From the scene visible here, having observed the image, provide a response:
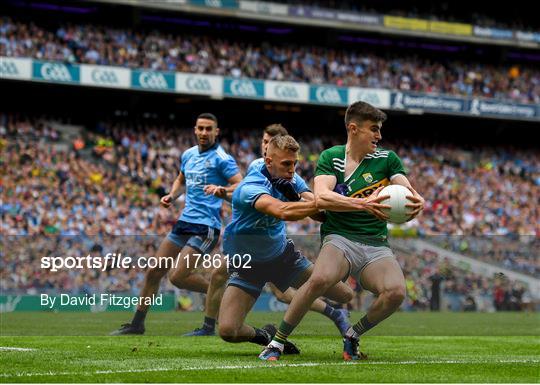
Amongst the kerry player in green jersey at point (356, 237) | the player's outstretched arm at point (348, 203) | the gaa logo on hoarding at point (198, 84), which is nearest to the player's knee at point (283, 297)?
the kerry player in green jersey at point (356, 237)

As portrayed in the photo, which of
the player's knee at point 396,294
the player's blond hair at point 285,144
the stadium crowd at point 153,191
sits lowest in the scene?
the stadium crowd at point 153,191

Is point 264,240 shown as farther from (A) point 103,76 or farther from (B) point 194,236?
(A) point 103,76

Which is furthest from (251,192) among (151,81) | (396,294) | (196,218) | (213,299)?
(151,81)

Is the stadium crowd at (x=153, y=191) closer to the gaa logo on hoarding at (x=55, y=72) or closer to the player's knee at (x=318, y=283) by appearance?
the gaa logo on hoarding at (x=55, y=72)

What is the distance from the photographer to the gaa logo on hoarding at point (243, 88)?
35.2m

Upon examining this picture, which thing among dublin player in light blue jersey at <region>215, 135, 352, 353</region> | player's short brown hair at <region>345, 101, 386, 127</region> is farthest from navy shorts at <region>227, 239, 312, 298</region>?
player's short brown hair at <region>345, 101, 386, 127</region>

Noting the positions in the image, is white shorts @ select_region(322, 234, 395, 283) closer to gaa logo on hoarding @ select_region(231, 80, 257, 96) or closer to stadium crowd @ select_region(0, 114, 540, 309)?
stadium crowd @ select_region(0, 114, 540, 309)

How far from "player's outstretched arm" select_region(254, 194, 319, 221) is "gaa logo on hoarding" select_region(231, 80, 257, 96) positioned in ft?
89.7

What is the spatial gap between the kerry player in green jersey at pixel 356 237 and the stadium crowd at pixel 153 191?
5378 mm

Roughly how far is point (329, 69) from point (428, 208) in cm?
815

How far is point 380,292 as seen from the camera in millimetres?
8383

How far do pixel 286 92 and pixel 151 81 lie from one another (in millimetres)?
5292

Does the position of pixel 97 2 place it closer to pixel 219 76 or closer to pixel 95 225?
pixel 219 76

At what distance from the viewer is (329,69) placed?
39.0 meters
